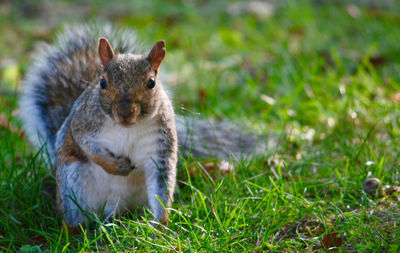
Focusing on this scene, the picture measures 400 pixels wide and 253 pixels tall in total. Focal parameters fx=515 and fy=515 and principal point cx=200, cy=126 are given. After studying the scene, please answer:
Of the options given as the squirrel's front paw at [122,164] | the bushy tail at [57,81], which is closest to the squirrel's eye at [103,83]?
the squirrel's front paw at [122,164]

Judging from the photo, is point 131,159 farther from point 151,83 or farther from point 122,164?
point 151,83

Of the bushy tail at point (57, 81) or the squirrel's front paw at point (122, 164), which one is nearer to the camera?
the squirrel's front paw at point (122, 164)

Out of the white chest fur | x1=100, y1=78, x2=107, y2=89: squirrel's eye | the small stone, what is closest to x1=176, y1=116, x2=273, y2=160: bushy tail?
the white chest fur

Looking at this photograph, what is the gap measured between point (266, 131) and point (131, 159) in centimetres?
88

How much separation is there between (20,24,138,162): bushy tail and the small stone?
1078 millimetres

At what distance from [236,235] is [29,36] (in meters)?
3.11

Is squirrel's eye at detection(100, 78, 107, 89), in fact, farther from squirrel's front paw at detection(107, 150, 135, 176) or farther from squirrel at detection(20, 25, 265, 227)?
squirrel's front paw at detection(107, 150, 135, 176)

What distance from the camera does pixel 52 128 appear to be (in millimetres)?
2207

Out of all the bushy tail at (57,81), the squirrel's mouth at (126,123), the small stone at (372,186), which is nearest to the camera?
the squirrel's mouth at (126,123)

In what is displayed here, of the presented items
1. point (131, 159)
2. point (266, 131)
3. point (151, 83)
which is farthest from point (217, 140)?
point (151, 83)

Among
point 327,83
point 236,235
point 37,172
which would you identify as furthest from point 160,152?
point 327,83

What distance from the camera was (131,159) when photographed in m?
1.75

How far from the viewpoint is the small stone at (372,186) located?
5.98ft

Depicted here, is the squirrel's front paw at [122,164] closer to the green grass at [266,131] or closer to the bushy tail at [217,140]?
the green grass at [266,131]
